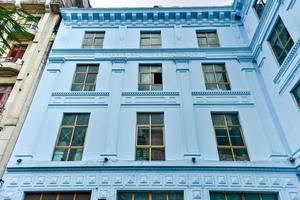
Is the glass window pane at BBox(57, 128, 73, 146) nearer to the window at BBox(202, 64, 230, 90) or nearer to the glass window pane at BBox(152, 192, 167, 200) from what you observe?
the glass window pane at BBox(152, 192, 167, 200)

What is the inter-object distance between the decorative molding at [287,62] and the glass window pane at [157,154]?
17.2 feet

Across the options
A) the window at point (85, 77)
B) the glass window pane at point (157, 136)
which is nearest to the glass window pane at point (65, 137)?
the window at point (85, 77)

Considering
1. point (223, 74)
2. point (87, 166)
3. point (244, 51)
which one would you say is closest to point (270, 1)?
point (244, 51)

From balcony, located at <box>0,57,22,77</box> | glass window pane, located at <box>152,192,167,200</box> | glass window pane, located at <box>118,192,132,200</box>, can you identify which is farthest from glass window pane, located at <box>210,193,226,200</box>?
balcony, located at <box>0,57,22,77</box>

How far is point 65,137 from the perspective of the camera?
30.3ft

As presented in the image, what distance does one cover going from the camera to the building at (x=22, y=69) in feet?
30.7

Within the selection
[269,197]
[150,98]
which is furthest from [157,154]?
[269,197]

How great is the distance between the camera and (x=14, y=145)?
891cm

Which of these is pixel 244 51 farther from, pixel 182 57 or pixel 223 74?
pixel 182 57

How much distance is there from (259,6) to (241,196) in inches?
332

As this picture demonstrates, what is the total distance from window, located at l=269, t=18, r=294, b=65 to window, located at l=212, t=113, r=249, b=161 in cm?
292

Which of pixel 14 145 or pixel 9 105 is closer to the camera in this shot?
pixel 14 145

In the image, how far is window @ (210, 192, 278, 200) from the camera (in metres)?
7.63

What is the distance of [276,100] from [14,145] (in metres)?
10.1
